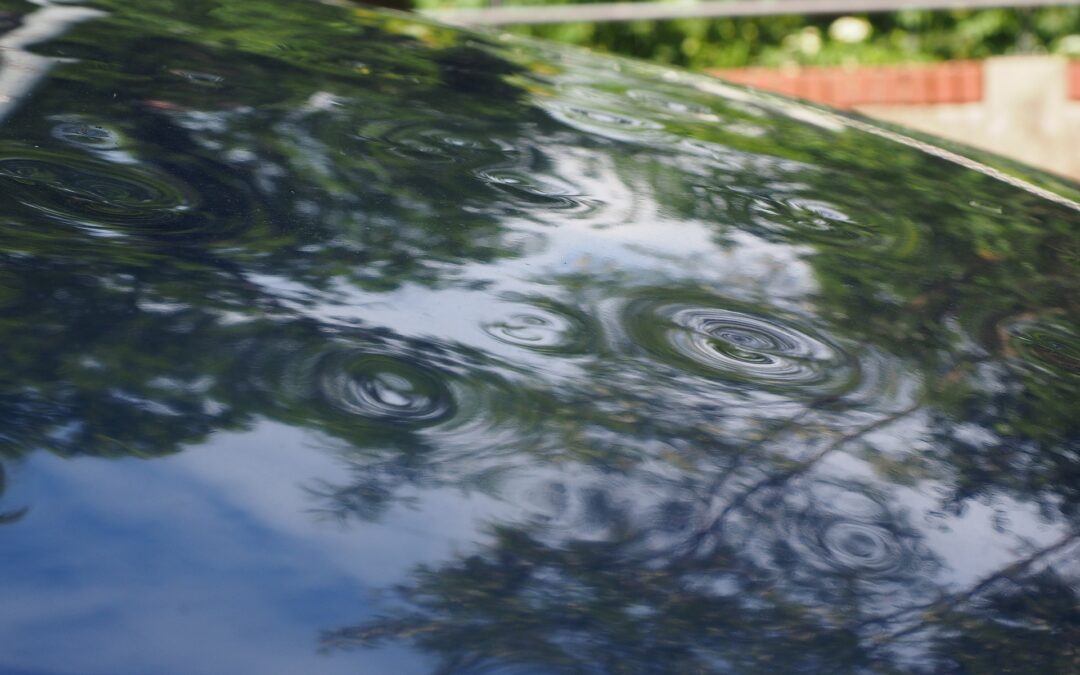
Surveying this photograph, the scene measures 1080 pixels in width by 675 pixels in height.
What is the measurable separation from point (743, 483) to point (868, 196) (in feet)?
2.87

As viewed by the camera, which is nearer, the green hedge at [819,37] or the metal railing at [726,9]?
the metal railing at [726,9]

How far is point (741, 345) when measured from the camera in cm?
133

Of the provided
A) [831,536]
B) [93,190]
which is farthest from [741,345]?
[93,190]

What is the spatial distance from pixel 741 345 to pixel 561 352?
214 mm

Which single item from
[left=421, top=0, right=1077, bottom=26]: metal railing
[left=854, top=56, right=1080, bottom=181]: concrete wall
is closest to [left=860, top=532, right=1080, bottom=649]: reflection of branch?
[left=421, top=0, right=1077, bottom=26]: metal railing

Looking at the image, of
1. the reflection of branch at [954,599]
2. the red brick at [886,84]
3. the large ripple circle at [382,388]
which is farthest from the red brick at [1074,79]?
the large ripple circle at [382,388]

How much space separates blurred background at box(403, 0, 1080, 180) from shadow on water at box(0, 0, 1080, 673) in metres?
4.08

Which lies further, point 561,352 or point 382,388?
point 561,352

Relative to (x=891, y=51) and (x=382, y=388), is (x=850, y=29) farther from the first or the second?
(x=382, y=388)

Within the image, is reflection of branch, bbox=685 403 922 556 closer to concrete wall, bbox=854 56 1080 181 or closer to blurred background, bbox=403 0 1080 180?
blurred background, bbox=403 0 1080 180

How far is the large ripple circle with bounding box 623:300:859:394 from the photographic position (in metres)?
1.28

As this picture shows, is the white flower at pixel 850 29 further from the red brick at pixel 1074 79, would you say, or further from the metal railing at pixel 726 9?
the red brick at pixel 1074 79

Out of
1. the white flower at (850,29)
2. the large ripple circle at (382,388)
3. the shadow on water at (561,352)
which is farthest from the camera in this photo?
the white flower at (850,29)

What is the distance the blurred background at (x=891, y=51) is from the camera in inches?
249
